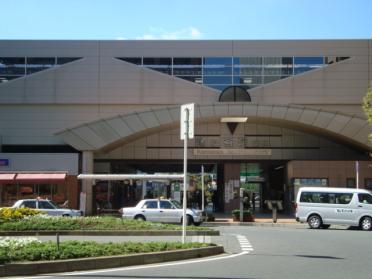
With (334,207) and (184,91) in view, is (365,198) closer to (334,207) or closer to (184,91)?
(334,207)

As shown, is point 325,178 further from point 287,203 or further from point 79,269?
point 79,269

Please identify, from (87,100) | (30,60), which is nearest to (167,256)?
(87,100)

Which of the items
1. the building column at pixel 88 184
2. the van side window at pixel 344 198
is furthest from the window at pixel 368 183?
the building column at pixel 88 184

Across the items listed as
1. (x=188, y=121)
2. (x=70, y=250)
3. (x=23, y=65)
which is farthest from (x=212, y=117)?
(x=70, y=250)

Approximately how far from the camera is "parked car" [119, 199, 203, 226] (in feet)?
94.0

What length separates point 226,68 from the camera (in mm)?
46219

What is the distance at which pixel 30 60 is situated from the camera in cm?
4638

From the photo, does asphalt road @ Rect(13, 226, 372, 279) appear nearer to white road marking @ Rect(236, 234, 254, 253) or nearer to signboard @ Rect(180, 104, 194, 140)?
white road marking @ Rect(236, 234, 254, 253)

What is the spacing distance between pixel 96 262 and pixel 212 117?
30.1m

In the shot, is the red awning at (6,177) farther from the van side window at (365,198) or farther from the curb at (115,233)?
the van side window at (365,198)

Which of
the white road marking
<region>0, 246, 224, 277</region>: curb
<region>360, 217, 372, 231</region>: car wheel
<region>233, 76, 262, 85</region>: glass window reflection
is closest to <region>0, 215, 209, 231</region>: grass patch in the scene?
the white road marking

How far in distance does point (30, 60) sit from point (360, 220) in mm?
30260

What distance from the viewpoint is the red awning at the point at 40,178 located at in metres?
38.6

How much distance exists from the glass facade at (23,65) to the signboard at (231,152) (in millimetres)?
13637
